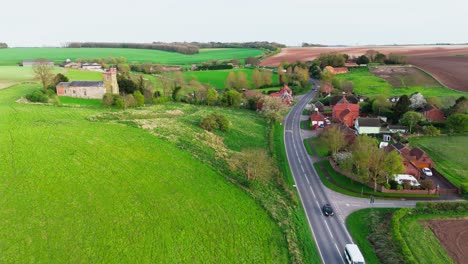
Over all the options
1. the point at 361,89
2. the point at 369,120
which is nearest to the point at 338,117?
the point at 369,120

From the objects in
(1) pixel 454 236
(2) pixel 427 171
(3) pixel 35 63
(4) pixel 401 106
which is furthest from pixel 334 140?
(3) pixel 35 63

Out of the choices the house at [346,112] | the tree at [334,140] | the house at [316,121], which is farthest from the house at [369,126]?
the tree at [334,140]

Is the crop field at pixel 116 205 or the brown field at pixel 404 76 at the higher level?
the brown field at pixel 404 76

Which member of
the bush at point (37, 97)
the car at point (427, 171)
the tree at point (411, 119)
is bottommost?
the car at point (427, 171)

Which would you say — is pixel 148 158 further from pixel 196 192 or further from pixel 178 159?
pixel 196 192

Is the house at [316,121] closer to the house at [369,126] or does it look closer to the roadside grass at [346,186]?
the house at [369,126]

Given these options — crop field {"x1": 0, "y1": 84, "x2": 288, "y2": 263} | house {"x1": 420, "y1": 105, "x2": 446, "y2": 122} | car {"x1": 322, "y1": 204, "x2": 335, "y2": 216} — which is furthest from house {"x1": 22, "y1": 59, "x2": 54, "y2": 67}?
house {"x1": 420, "y1": 105, "x2": 446, "y2": 122}
